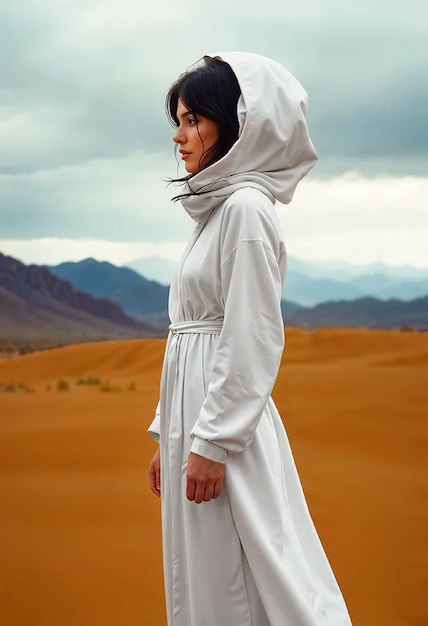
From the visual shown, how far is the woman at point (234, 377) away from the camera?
173 cm

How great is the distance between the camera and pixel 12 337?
457 cm

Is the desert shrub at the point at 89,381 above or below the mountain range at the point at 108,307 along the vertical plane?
below

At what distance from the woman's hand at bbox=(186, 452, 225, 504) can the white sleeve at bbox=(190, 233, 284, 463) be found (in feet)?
0.05

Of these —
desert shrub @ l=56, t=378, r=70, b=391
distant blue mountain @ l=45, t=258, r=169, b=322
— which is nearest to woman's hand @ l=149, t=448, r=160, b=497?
desert shrub @ l=56, t=378, r=70, b=391

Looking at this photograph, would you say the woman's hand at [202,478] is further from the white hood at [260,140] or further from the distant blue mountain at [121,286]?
the distant blue mountain at [121,286]

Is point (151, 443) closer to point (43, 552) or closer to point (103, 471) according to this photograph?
point (103, 471)

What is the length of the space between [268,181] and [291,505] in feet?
2.06

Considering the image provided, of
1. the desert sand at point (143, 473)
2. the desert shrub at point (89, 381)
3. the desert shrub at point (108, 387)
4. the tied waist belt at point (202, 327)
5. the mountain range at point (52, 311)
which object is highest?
the mountain range at point (52, 311)

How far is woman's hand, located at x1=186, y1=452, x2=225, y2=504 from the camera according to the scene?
1.71 m

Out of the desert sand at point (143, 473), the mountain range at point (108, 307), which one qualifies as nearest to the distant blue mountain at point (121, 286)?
the mountain range at point (108, 307)

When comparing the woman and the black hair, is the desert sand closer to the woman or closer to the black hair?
the woman

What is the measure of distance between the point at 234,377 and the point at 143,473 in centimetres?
225

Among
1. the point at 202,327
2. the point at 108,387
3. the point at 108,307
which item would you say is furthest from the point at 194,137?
the point at 108,307

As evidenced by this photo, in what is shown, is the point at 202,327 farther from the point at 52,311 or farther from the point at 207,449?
the point at 52,311
